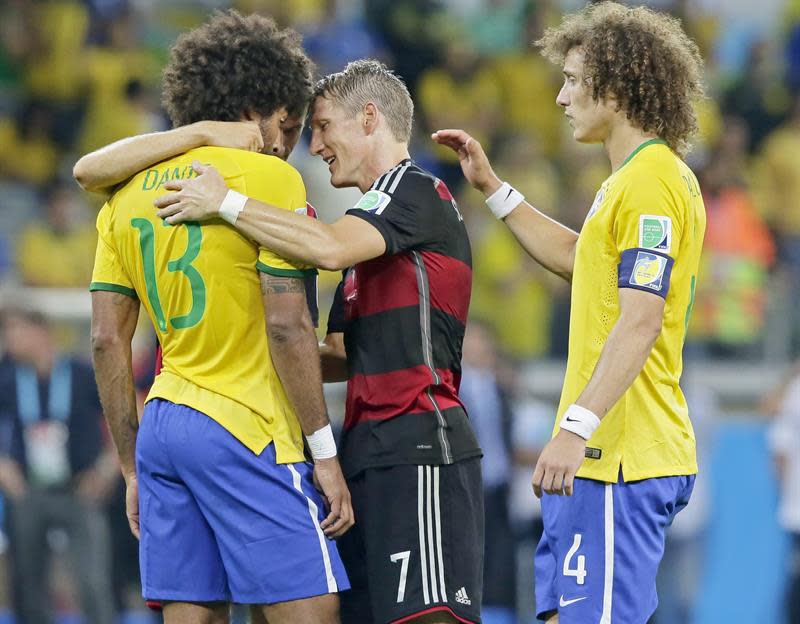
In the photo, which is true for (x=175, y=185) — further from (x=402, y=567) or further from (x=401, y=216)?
(x=402, y=567)

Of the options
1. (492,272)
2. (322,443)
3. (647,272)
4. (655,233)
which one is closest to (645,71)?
(655,233)

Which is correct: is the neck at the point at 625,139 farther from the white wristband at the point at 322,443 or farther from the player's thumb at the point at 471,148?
the white wristband at the point at 322,443

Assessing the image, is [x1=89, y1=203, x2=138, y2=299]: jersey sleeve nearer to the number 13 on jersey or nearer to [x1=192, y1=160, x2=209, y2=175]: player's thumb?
the number 13 on jersey

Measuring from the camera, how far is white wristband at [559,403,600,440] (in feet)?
12.7

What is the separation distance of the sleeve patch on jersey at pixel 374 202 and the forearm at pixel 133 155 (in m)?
0.53

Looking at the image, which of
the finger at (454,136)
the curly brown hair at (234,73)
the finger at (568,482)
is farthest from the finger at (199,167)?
the finger at (568,482)

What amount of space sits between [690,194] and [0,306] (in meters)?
6.47

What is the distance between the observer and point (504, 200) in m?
4.81

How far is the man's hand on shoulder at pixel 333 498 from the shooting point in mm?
4121

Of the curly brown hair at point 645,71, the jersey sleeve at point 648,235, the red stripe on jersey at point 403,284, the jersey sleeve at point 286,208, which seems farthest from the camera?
the red stripe on jersey at point 403,284

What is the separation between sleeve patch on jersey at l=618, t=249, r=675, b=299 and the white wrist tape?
2.97 feet

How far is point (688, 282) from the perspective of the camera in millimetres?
4156

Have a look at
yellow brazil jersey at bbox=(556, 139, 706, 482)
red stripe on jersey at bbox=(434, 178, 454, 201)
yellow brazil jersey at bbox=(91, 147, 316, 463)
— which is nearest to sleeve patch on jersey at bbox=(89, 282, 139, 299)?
yellow brazil jersey at bbox=(91, 147, 316, 463)

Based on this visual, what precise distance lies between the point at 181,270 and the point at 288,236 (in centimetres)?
36
